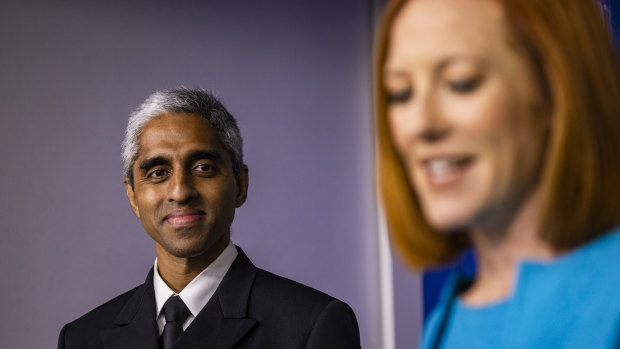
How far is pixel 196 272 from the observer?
1.62m

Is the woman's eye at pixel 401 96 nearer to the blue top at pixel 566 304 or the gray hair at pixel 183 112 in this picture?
the blue top at pixel 566 304

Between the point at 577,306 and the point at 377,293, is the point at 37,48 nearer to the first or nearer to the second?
the point at 377,293

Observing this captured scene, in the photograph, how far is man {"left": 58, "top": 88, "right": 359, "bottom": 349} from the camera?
1.53 metres

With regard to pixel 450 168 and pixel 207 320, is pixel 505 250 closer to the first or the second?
pixel 450 168

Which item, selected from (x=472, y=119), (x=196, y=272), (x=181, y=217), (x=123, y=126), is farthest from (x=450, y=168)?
(x=123, y=126)

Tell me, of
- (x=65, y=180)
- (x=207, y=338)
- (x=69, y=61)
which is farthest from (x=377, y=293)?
(x=207, y=338)

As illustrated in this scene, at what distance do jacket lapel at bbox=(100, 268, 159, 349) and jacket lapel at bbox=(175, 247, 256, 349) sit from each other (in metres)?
0.10

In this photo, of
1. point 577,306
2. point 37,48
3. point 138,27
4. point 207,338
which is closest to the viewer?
point 577,306

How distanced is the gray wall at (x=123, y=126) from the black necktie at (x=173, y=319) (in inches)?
52.9

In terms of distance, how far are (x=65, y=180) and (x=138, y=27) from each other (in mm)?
687

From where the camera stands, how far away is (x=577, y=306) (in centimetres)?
48

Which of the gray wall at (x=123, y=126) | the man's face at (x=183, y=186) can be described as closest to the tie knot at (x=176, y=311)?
the man's face at (x=183, y=186)

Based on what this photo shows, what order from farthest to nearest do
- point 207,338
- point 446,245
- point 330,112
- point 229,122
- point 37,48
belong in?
point 330,112, point 37,48, point 229,122, point 207,338, point 446,245

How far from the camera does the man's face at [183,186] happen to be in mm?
1546
